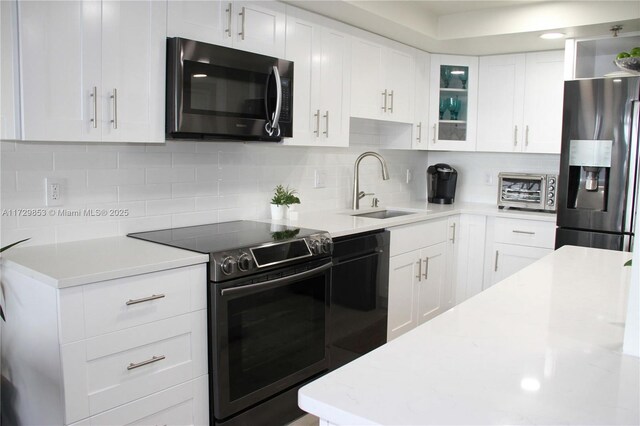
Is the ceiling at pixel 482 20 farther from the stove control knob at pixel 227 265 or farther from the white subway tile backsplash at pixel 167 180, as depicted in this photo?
the stove control knob at pixel 227 265

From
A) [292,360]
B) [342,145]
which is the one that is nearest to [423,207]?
[342,145]

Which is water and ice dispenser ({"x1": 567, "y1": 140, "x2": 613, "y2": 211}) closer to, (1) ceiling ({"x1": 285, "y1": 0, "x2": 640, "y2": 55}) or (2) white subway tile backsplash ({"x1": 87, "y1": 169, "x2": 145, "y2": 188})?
(1) ceiling ({"x1": 285, "y1": 0, "x2": 640, "y2": 55})

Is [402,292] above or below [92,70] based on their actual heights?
below

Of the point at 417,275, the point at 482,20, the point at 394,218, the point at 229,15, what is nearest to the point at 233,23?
the point at 229,15

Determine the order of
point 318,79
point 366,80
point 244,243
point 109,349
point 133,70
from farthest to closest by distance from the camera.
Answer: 1. point 366,80
2. point 318,79
3. point 244,243
4. point 133,70
5. point 109,349

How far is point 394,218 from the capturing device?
11.5 feet

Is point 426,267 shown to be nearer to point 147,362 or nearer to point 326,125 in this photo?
point 326,125

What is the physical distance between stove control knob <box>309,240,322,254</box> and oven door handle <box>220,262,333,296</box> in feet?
0.28

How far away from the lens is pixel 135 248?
2.30 meters

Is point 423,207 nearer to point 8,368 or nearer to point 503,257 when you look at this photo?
point 503,257

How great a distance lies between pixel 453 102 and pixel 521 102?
537mm

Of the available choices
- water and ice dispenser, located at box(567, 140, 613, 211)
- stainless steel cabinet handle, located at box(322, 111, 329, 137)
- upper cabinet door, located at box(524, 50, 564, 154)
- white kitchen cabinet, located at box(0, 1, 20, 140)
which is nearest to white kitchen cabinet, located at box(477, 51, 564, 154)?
upper cabinet door, located at box(524, 50, 564, 154)

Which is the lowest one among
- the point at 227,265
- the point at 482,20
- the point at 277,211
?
the point at 227,265

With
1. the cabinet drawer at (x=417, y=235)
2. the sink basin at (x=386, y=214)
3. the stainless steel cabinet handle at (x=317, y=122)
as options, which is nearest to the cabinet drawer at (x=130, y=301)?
the stainless steel cabinet handle at (x=317, y=122)
